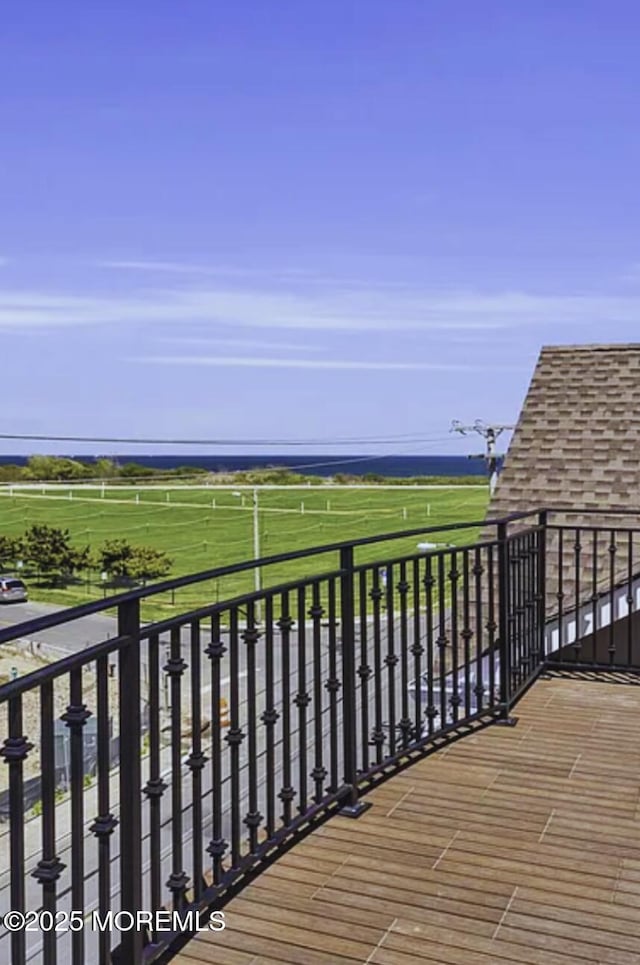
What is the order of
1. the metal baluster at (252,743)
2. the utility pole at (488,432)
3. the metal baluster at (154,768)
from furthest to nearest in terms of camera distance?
the utility pole at (488,432) → the metal baluster at (252,743) → the metal baluster at (154,768)

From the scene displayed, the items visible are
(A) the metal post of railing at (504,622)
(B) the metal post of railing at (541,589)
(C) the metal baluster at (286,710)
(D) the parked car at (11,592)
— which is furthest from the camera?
(D) the parked car at (11,592)

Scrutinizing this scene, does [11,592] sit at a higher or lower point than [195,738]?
lower

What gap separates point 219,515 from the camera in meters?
48.8

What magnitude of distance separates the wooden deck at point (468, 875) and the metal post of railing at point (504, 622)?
45 centimetres

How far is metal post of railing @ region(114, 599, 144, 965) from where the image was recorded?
2021mm

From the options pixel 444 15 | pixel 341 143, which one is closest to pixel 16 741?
pixel 444 15

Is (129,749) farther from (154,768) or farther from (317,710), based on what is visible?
(317,710)

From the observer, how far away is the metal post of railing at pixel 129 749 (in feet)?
6.63

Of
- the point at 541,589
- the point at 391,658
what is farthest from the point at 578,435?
the point at 391,658

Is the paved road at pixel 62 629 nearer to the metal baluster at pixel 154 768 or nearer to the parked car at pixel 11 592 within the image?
the parked car at pixel 11 592

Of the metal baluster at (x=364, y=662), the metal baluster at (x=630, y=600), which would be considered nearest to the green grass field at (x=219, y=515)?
the metal baluster at (x=630, y=600)

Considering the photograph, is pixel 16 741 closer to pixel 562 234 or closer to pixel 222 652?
pixel 222 652

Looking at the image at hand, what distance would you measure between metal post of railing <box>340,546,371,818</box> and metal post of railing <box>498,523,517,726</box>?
136 cm

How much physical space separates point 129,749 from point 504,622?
2798 millimetres
